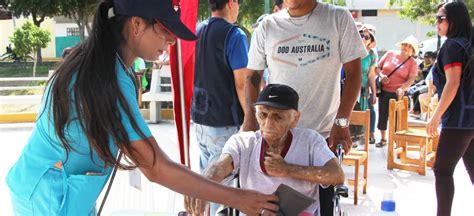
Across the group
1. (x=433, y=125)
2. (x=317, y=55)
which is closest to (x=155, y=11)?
(x=317, y=55)

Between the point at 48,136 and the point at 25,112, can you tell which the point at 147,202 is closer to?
the point at 48,136

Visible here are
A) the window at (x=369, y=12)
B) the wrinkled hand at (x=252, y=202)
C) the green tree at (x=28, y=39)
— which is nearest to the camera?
the wrinkled hand at (x=252, y=202)

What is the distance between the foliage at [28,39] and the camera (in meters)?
18.1

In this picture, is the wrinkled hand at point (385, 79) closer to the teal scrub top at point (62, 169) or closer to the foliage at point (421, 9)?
the teal scrub top at point (62, 169)

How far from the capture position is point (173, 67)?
2.73 meters

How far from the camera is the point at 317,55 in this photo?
248 cm

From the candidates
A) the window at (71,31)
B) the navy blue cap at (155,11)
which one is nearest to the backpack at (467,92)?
the navy blue cap at (155,11)

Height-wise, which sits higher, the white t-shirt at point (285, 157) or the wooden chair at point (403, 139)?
the white t-shirt at point (285, 157)

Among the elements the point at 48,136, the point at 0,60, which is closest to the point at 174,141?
the point at 48,136

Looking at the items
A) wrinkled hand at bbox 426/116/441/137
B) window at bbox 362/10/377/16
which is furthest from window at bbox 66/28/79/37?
wrinkled hand at bbox 426/116/441/137

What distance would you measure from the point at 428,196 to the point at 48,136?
397 centimetres

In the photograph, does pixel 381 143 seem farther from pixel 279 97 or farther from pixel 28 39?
pixel 28 39

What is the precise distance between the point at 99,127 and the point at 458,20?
257cm

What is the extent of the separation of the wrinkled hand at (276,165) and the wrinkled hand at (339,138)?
1.23 feet
